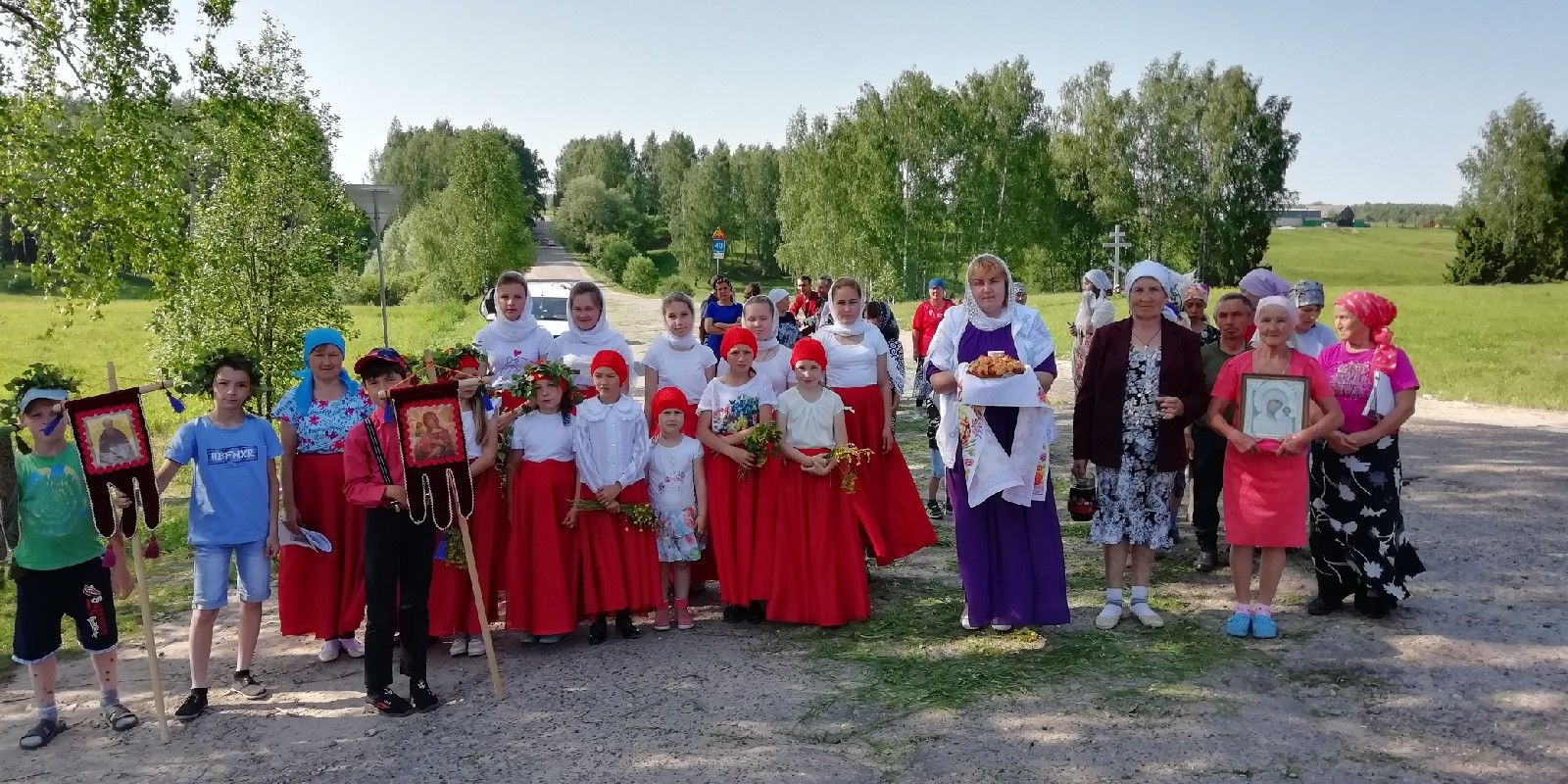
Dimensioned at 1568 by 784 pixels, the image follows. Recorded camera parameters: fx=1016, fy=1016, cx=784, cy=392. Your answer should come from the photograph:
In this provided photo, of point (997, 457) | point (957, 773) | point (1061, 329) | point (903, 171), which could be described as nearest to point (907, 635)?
point (997, 457)

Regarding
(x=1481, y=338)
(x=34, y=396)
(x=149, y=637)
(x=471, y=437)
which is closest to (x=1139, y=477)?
(x=471, y=437)

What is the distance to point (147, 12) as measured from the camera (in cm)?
1257

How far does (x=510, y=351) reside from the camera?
687 cm

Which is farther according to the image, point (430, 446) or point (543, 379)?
point (543, 379)

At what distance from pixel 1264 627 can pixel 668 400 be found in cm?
377

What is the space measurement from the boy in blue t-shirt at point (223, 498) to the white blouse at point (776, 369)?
2.90m

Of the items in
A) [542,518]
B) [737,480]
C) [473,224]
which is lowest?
[542,518]

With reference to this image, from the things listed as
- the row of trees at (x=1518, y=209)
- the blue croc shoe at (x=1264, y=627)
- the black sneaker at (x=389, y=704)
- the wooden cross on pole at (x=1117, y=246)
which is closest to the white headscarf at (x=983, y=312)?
the blue croc shoe at (x=1264, y=627)

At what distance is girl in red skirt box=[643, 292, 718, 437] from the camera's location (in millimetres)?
7086

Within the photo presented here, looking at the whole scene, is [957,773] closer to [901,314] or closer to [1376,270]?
[901,314]

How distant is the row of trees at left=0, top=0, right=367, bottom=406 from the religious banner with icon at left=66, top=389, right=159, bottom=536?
7.39 meters

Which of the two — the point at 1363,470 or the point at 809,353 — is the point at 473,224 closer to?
the point at 809,353

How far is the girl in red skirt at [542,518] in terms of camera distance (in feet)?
19.8

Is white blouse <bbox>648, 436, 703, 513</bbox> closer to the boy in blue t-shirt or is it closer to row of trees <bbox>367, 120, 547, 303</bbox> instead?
the boy in blue t-shirt
